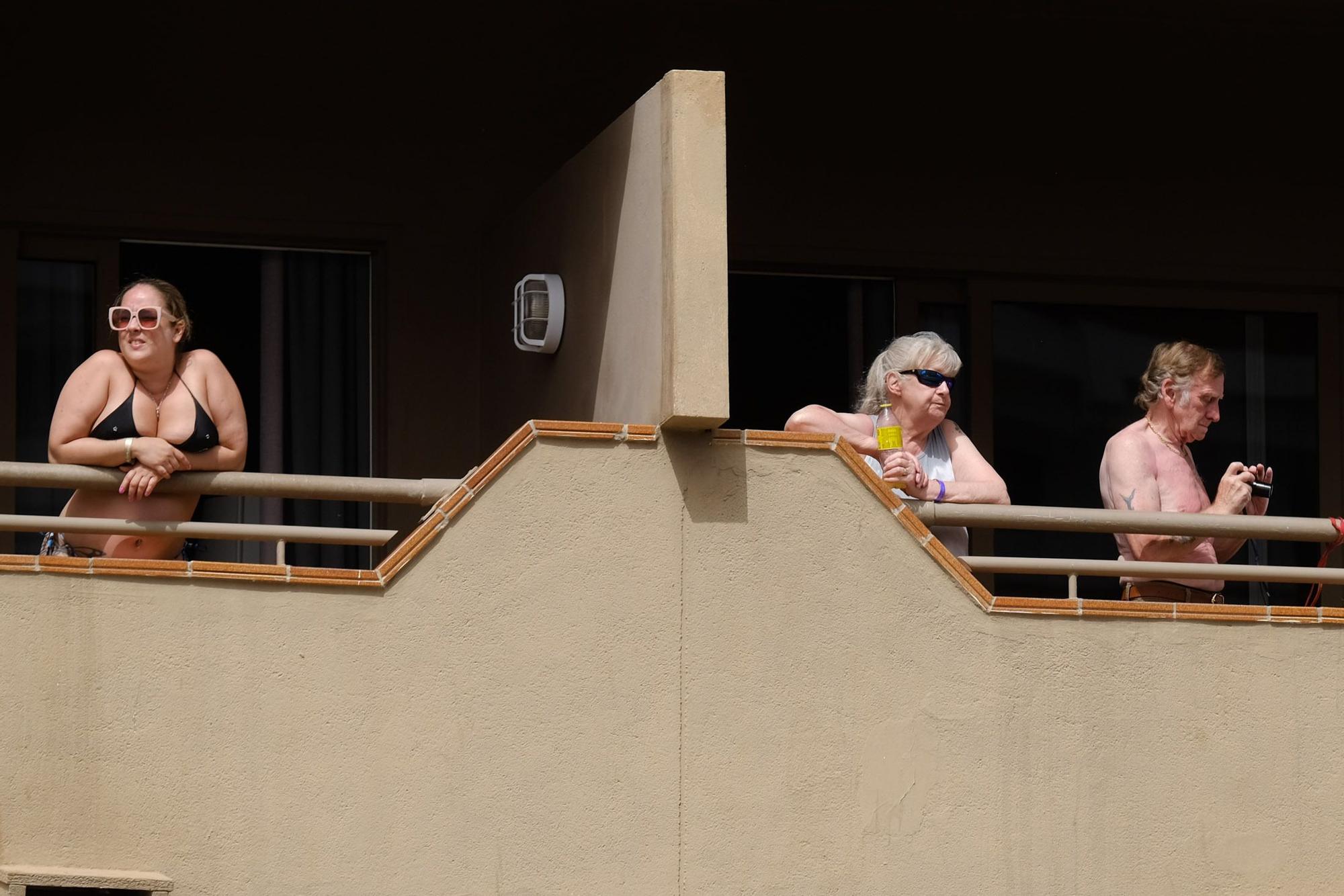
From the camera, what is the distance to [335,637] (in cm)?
614

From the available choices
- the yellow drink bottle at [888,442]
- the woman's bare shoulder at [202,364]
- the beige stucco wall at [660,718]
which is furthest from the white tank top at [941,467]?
the woman's bare shoulder at [202,364]

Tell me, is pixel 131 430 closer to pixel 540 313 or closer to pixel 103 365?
pixel 103 365

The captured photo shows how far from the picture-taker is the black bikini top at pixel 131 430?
20.7 ft

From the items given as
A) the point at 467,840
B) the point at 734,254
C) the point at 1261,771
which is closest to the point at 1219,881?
the point at 1261,771

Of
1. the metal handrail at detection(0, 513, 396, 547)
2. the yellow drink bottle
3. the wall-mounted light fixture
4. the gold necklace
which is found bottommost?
the metal handrail at detection(0, 513, 396, 547)

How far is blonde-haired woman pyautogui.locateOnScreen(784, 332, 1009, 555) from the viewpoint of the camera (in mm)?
6824

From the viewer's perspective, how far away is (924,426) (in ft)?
22.9

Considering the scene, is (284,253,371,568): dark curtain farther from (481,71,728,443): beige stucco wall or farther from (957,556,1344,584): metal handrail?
(957,556,1344,584): metal handrail

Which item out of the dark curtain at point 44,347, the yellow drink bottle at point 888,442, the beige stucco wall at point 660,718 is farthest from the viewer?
the dark curtain at point 44,347

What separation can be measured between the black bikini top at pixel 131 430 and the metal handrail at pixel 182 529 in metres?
0.25

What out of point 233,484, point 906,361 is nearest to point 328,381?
point 233,484

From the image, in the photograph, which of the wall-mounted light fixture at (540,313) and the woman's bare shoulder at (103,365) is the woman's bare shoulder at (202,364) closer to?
the woman's bare shoulder at (103,365)

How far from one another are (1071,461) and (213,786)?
479cm

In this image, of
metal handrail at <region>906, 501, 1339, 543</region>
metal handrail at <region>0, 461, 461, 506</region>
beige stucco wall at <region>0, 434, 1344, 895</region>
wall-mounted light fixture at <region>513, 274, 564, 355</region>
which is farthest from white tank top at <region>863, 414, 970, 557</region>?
metal handrail at <region>0, 461, 461, 506</region>
